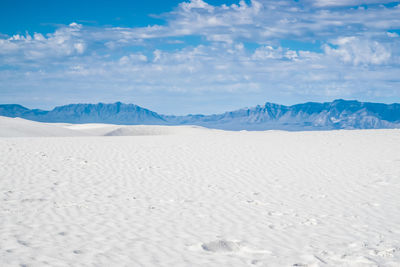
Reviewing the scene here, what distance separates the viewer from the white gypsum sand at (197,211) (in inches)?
227

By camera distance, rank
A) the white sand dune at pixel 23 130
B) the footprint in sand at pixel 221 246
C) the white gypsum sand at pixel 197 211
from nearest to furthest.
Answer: the white gypsum sand at pixel 197 211, the footprint in sand at pixel 221 246, the white sand dune at pixel 23 130

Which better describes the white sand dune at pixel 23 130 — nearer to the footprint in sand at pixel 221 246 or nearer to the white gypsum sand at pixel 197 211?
the white gypsum sand at pixel 197 211

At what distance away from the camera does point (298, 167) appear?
47.9 ft

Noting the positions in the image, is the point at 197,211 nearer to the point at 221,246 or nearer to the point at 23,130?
the point at 221,246

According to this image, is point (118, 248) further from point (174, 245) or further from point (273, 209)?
point (273, 209)

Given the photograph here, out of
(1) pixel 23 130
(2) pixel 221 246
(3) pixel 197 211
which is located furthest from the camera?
(1) pixel 23 130

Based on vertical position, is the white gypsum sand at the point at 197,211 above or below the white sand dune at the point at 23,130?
below

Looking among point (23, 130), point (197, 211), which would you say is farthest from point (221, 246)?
point (23, 130)

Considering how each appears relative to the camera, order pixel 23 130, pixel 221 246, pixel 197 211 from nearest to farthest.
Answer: pixel 221 246 → pixel 197 211 → pixel 23 130

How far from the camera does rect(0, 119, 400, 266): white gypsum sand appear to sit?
19.0 feet

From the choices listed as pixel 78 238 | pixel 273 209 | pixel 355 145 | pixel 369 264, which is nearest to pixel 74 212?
pixel 78 238

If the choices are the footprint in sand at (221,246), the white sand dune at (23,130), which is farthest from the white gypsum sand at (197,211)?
the white sand dune at (23,130)

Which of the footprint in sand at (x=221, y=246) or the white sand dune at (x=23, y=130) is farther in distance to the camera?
the white sand dune at (x=23, y=130)

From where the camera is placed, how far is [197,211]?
27.4 feet
